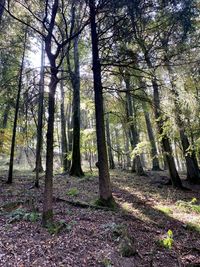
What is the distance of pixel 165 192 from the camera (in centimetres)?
998

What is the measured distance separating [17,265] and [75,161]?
27.8ft

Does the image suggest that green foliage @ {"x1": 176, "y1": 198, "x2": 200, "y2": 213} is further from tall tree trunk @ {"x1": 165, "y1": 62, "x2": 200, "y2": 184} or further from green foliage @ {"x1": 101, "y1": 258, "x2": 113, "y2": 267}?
green foliage @ {"x1": 101, "y1": 258, "x2": 113, "y2": 267}

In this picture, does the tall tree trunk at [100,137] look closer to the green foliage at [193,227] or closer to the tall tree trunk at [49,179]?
the tall tree trunk at [49,179]

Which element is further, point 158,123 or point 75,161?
point 75,161

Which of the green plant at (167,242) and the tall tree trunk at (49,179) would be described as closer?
the green plant at (167,242)

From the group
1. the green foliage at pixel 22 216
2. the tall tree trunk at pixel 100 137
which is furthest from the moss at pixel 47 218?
the tall tree trunk at pixel 100 137

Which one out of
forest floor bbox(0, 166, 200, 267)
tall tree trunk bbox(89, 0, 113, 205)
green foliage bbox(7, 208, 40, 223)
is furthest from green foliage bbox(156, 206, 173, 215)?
green foliage bbox(7, 208, 40, 223)

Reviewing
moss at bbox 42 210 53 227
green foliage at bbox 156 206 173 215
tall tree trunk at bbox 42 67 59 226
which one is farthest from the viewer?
green foliage at bbox 156 206 173 215

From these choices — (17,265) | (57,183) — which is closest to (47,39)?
(17,265)

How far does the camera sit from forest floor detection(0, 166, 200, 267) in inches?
163

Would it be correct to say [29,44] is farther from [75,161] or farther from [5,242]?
[5,242]

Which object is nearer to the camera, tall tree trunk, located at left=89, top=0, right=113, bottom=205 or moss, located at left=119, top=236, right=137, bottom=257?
moss, located at left=119, top=236, right=137, bottom=257

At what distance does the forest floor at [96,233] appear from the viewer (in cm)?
414

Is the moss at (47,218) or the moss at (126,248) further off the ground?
the moss at (47,218)
